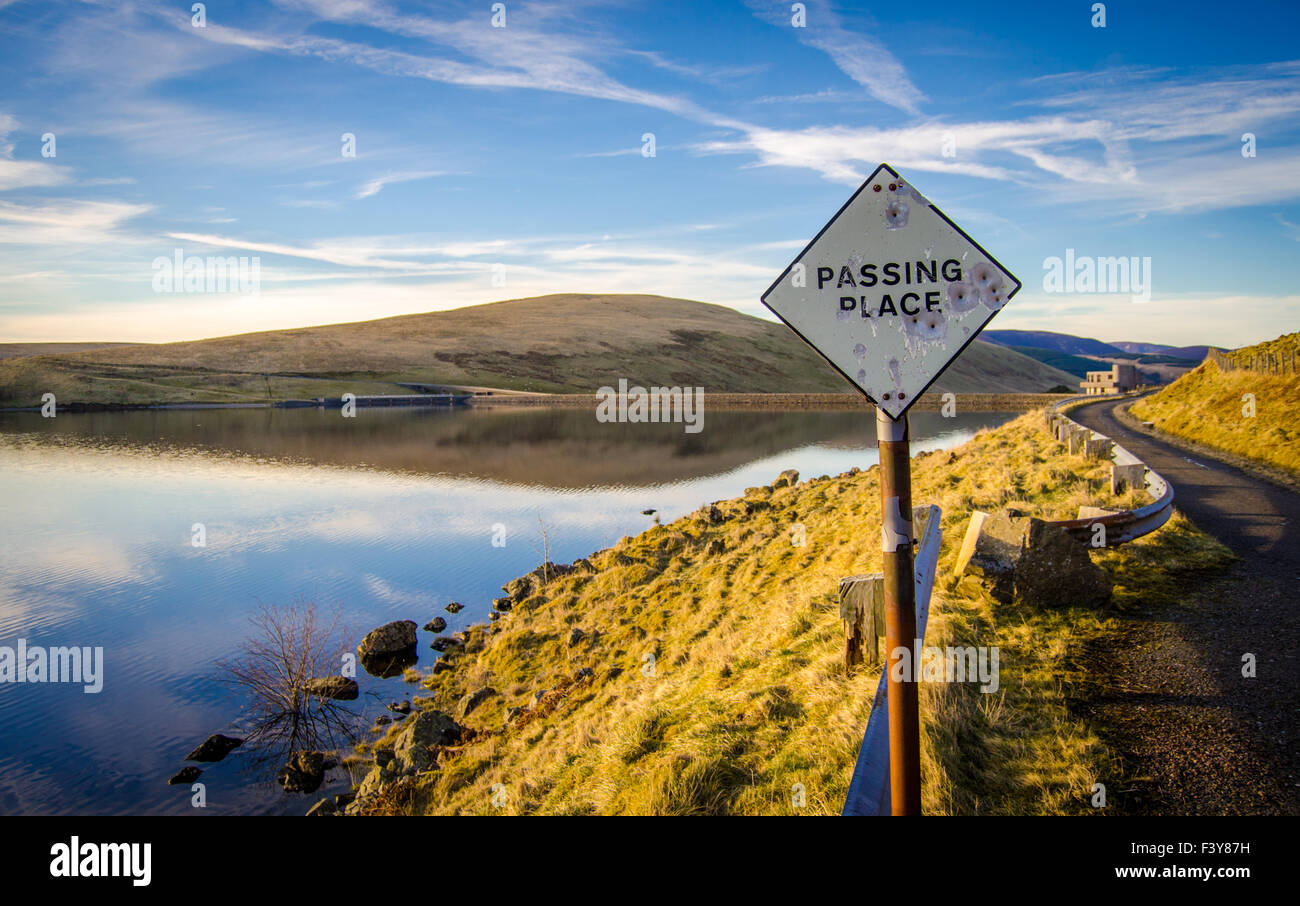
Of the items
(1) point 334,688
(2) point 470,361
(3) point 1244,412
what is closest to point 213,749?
(1) point 334,688

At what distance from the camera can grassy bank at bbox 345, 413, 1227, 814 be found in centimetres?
547

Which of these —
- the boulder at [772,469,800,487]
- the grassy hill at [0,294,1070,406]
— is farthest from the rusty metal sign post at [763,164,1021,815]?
the grassy hill at [0,294,1070,406]

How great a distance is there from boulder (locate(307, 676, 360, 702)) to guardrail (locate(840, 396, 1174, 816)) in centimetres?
1248

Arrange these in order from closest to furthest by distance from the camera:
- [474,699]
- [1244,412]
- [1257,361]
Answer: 1. [474,699]
2. [1244,412]
3. [1257,361]

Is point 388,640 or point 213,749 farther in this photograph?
point 388,640

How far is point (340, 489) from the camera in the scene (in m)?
41.6

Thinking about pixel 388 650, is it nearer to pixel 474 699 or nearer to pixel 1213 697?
pixel 474 699

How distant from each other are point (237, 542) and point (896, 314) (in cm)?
3200

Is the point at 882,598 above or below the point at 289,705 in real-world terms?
above

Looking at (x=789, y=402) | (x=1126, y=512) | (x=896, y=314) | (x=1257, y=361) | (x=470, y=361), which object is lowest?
(x=1126, y=512)

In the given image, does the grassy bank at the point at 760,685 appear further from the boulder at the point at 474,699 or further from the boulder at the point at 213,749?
the boulder at the point at 213,749

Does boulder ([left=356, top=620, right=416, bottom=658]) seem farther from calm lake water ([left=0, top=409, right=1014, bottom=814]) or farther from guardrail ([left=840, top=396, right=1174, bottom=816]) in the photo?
guardrail ([left=840, top=396, right=1174, bottom=816])

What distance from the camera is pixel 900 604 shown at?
339cm
